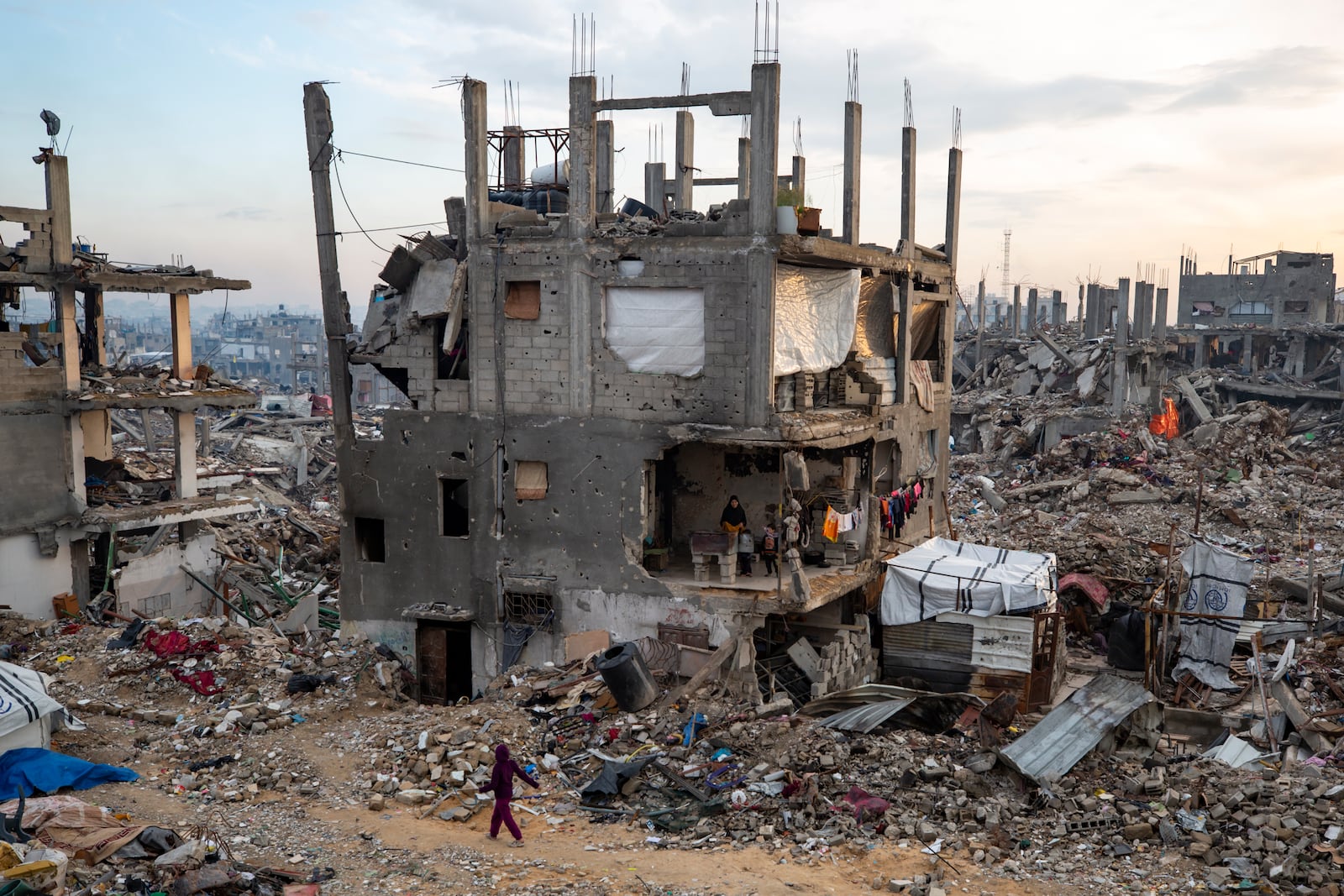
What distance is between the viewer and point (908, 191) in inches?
832

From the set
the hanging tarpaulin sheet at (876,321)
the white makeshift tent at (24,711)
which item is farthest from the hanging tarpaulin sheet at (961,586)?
the white makeshift tent at (24,711)

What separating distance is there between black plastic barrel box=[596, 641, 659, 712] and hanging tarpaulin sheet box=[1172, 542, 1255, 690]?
28.1 feet

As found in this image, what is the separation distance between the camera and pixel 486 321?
17250 millimetres

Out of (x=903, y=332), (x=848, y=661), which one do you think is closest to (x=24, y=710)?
(x=848, y=661)

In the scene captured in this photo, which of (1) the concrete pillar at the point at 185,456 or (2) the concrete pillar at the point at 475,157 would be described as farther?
(1) the concrete pillar at the point at 185,456

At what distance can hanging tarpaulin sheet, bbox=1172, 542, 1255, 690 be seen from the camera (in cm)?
1717

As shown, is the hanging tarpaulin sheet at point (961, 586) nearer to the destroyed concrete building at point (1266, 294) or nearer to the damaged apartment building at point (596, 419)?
the damaged apartment building at point (596, 419)

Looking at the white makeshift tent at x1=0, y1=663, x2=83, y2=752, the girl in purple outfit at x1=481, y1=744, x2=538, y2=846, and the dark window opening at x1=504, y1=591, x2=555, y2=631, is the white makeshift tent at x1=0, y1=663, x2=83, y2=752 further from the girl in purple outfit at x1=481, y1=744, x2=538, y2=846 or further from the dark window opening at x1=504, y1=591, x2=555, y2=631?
the dark window opening at x1=504, y1=591, x2=555, y2=631

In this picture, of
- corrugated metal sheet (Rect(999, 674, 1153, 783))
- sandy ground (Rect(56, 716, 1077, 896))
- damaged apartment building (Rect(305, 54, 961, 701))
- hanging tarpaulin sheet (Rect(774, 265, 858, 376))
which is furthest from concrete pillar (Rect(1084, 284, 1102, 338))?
sandy ground (Rect(56, 716, 1077, 896))

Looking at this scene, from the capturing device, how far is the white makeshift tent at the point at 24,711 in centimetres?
1247

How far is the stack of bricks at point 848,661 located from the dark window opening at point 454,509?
19.9 feet

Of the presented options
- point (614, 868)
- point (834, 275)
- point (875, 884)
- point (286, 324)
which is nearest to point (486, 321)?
point (834, 275)

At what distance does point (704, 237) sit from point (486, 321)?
3.64m

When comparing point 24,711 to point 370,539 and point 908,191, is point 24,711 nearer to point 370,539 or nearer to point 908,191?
point 370,539
